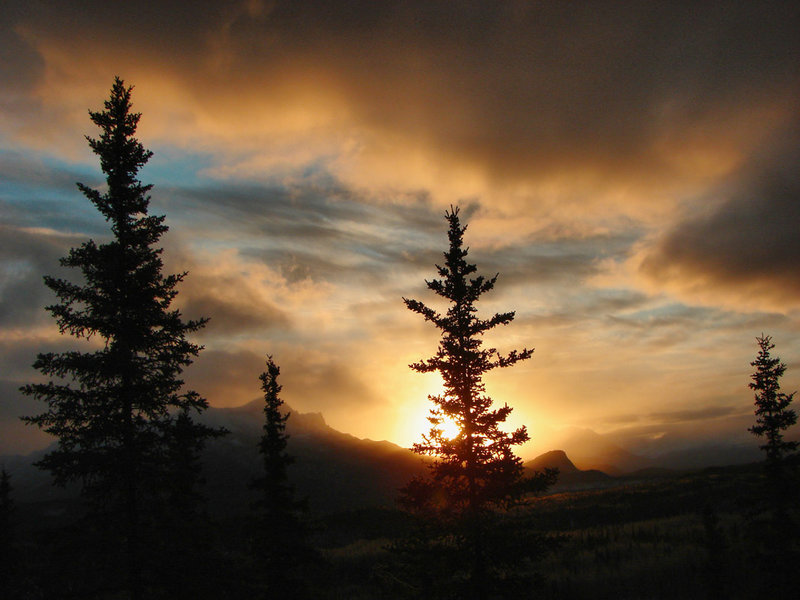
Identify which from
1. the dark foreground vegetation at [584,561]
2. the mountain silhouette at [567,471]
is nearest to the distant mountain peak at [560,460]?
the mountain silhouette at [567,471]

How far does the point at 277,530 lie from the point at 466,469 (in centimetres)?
935

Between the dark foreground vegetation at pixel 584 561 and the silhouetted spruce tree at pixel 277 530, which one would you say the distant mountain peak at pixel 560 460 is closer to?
the dark foreground vegetation at pixel 584 561

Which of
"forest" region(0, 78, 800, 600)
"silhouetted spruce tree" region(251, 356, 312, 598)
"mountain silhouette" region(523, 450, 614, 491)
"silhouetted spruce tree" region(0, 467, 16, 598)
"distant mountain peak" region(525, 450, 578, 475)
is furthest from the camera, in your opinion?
"distant mountain peak" region(525, 450, 578, 475)

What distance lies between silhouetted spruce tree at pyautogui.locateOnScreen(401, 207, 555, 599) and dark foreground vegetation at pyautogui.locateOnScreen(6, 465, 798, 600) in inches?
30.1

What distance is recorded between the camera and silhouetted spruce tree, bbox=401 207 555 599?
14.5 metres

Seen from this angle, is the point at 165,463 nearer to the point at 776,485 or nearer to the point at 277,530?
the point at 277,530

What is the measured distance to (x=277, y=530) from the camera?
1989 cm

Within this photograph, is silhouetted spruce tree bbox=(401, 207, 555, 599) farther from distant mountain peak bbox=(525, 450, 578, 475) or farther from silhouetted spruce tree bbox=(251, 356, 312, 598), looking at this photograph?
distant mountain peak bbox=(525, 450, 578, 475)

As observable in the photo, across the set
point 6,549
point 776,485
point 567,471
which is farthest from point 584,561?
point 567,471

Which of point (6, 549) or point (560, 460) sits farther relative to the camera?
point (560, 460)

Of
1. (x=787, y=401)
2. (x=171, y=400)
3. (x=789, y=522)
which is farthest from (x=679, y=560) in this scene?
(x=171, y=400)

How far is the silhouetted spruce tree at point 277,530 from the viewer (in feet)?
63.6

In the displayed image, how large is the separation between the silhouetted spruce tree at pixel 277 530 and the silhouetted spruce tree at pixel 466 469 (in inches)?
271

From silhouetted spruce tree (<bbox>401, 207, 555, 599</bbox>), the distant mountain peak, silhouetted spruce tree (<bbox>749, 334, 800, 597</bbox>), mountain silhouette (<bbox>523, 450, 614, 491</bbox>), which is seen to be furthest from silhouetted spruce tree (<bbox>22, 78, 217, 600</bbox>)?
the distant mountain peak
